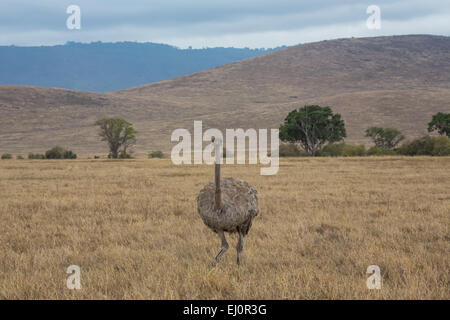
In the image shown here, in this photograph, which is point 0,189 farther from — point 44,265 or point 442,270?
point 442,270

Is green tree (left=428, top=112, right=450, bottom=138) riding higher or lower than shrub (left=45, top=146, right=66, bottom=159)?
higher

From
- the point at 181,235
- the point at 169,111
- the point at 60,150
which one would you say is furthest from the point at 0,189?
the point at 169,111

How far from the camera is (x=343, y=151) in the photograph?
146 ft

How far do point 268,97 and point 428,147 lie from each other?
97.3m

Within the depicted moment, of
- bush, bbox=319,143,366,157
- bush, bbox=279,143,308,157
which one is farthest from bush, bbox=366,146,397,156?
bush, bbox=279,143,308,157

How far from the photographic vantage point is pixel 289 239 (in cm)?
838

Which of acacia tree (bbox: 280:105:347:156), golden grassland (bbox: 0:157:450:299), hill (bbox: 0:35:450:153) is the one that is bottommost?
golden grassland (bbox: 0:157:450:299)

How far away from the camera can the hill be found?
293 feet

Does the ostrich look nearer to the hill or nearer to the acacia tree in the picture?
the acacia tree

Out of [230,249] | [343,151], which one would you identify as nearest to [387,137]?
[343,151]

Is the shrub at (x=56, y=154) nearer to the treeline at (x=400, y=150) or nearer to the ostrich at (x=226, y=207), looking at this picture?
the treeline at (x=400, y=150)

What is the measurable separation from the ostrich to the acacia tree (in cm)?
4183

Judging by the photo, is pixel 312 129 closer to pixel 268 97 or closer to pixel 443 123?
pixel 443 123

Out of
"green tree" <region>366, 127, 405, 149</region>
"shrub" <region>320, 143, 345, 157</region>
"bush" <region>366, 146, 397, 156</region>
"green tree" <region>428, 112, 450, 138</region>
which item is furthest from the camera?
"green tree" <region>366, 127, 405, 149</region>
